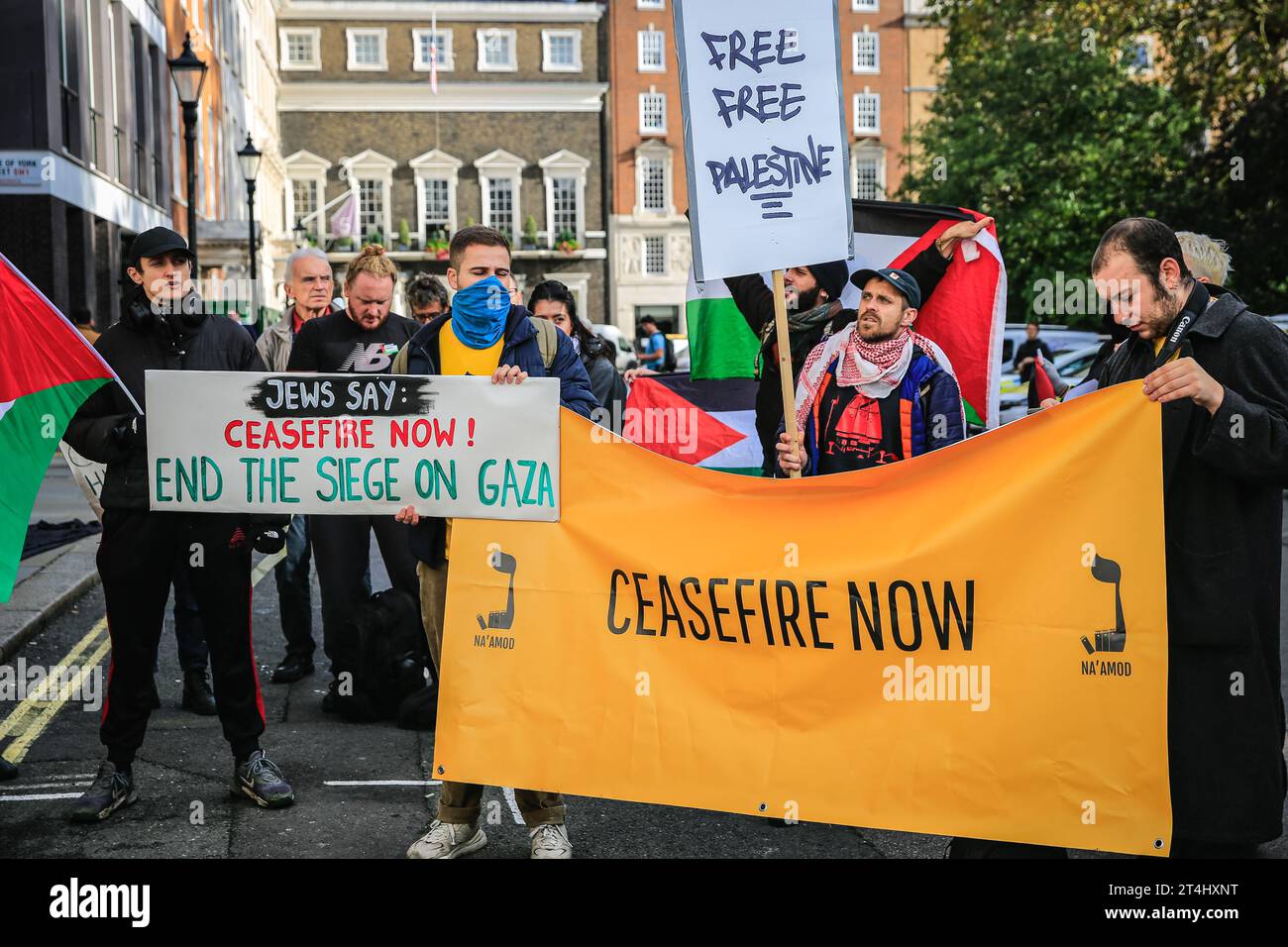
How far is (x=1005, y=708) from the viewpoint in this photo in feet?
13.6

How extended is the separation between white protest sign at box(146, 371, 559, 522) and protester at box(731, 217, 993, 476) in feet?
5.02

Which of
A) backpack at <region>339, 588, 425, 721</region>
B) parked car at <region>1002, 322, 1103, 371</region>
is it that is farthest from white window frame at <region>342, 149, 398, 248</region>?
backpack at <region>339, 588, 425, 721</region>

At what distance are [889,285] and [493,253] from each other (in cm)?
134

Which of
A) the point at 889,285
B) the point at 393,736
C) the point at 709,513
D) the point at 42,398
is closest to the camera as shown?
the point at 709,513

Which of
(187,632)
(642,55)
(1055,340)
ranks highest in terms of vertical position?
(642,55)

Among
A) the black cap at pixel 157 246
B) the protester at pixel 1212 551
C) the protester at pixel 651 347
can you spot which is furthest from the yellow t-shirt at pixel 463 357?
the protester at pixel 651 347

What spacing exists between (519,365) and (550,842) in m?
1.60

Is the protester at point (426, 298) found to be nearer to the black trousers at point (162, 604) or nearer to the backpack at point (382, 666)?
the backpack at point (382, 666)

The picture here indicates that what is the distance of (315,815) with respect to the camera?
5461 millimetres

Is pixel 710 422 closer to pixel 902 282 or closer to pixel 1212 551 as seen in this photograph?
pixel 902 282

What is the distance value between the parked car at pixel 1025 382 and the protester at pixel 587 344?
10.0m

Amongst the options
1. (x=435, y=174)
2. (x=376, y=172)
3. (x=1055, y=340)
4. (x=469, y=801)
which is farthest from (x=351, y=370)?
(x=376, y=172)
